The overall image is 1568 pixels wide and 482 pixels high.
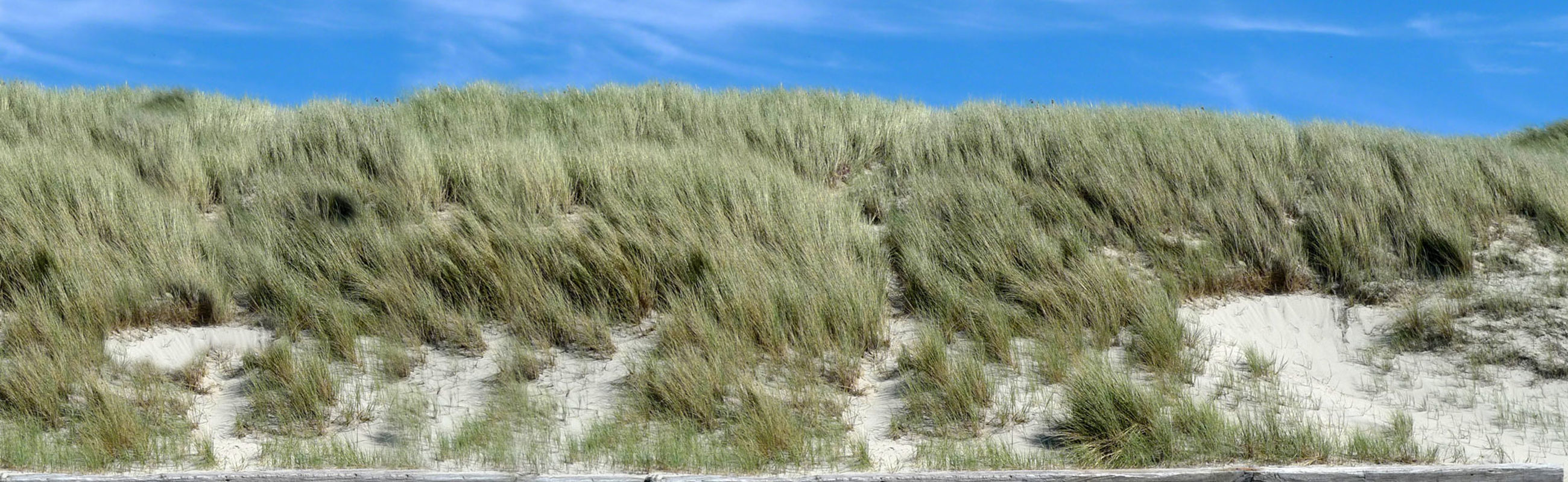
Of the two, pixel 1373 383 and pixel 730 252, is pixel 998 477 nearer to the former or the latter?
pixel 730 252

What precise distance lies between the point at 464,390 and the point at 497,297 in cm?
83

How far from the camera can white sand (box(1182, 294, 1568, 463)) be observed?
652cm

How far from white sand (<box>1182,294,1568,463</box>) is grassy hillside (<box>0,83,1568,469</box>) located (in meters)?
0.24

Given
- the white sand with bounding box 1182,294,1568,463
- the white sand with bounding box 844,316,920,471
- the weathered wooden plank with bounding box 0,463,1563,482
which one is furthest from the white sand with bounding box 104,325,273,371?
the white sand with bounding box 1182,294,1568,463

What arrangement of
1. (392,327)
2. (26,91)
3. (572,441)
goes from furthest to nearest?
(26,91) < (392,327) < (572,441)

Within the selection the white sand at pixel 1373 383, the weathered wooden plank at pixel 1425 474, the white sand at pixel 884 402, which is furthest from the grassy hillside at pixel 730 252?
the weathered wooden plank at pixel 1425 474

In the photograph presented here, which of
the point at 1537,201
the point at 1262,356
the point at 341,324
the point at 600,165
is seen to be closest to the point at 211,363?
the point at 341,324

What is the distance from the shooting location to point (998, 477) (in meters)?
4.95

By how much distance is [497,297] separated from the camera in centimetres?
754

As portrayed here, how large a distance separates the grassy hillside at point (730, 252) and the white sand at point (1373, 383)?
0.24 metres

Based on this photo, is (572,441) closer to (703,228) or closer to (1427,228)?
(703,228)

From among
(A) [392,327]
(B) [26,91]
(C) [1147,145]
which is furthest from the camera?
(B) [26,91]

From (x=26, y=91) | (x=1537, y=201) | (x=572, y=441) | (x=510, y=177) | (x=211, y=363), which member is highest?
(x=26, y=91)

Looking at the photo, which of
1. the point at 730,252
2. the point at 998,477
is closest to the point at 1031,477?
the point at 998,477
